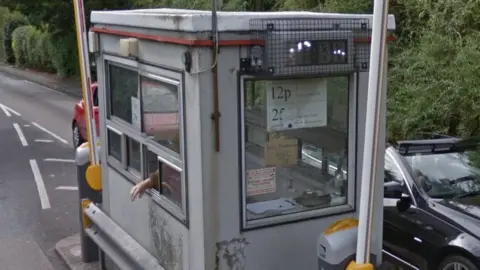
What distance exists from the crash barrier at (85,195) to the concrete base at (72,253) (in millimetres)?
95

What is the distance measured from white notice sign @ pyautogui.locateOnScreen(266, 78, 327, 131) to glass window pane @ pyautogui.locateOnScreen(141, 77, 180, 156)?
65 centimetres

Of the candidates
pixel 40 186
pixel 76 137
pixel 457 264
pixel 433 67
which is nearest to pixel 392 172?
pixel 457 264

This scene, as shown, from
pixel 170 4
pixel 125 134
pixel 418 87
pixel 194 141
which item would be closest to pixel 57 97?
pixel 170 4

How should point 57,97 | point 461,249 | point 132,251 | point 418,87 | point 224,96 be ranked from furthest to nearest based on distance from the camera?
point 57,97
point 418,87
point 461,249
point 132,251
point 224,96

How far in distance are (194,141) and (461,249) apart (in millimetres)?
2965

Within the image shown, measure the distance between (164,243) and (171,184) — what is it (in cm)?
48

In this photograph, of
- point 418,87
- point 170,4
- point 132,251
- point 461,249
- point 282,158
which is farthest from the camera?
point 170,4

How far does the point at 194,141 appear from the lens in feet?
14.2

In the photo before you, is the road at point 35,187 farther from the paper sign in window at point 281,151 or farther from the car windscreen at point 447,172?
the car windscreen at point 447,172

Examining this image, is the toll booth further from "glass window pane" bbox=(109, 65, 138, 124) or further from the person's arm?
"glass window pane" bbox=(109, 65, 138, 124)

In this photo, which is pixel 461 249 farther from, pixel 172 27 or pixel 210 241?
pixel 172 27

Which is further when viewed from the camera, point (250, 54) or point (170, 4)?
point (170, 4)

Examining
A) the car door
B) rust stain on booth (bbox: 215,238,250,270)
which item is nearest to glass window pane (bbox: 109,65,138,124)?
rust stain on booth (bbox: 215,238,250,270)

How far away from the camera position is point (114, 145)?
6.23 m
